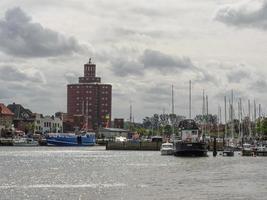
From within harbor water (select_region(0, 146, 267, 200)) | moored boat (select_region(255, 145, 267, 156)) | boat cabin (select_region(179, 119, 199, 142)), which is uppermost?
boat cabin (select_region(179, 119, 199, 142))

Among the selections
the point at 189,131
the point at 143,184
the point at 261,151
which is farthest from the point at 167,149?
the point at 143,184

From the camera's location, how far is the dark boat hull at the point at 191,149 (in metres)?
163

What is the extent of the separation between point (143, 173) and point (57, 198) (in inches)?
1611

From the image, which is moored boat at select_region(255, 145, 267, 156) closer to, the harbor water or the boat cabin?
the boat cabin

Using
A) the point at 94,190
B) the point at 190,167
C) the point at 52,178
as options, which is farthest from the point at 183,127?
the point at 94,190

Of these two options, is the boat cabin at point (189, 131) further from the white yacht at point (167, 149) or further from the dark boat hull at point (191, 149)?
the dark boat hull at point (191, 149)

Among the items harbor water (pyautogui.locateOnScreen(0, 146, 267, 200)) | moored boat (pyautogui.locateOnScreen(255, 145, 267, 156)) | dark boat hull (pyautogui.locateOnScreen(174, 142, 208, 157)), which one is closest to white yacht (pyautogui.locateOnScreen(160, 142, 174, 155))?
dark boat hull (pyautogui.locateOnScreen(174, 142, 208, 157))

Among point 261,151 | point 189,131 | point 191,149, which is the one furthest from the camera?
point 261,151

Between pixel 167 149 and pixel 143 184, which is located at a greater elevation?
pixel 167 149

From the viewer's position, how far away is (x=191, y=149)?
163 meters

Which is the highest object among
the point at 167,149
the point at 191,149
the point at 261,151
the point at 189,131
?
the point at 189,131

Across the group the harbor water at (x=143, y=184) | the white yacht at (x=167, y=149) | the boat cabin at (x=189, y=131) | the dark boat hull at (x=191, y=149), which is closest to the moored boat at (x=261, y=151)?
the boat cabin at (x=189, y=131)

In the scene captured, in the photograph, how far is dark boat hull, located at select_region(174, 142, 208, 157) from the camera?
16288cm

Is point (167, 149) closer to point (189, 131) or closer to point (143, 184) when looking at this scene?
point (189, 131)
